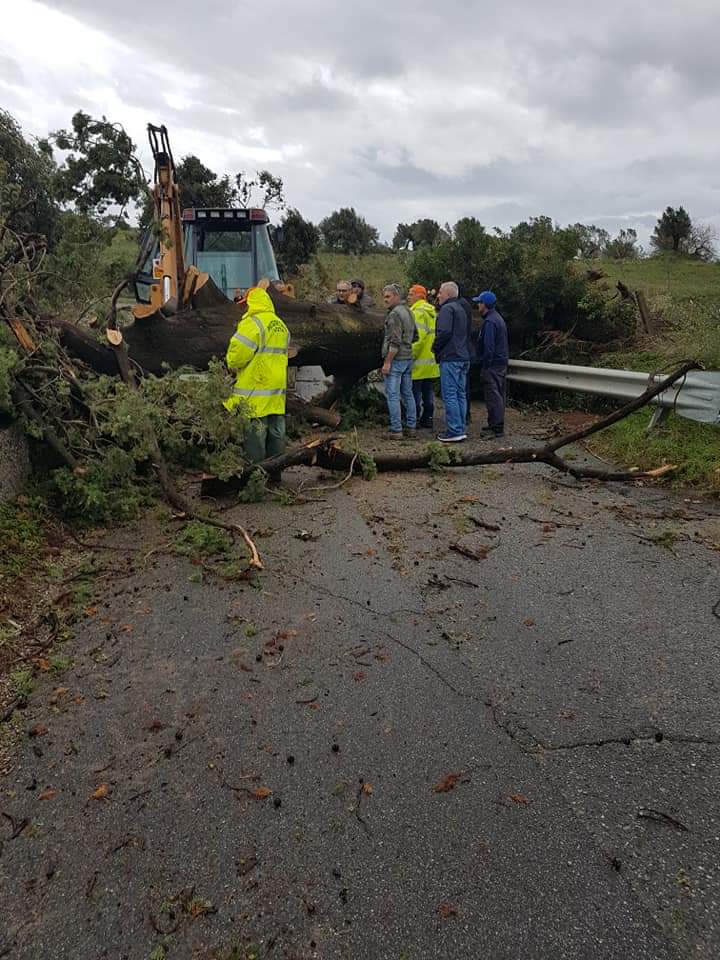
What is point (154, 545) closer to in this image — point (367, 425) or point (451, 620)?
point (451, 620)

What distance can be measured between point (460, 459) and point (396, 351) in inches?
106

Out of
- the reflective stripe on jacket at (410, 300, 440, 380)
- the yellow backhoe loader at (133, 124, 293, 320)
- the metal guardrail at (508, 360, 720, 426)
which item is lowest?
the metal guardrail at (508, 360, 720, 426)

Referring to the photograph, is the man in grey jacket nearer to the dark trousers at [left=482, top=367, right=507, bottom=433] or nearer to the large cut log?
the large cut log

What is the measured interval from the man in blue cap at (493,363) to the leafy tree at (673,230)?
52.2 feet

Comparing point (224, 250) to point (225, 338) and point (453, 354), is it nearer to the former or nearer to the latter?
point (225, 338)

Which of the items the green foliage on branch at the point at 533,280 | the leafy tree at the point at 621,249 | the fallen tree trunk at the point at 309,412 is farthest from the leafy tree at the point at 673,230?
the fallen tree trunk at the point at 309,412

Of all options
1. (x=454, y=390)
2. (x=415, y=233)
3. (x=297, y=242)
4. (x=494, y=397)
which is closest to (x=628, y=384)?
(x=494, y=397)

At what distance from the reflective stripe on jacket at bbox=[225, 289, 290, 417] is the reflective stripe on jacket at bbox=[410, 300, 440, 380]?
3.26 metres

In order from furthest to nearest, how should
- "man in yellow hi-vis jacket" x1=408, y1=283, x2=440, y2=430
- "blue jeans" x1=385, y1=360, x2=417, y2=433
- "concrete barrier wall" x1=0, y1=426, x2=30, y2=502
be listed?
"man in yellow hi-vis jacket" x1=408, y1=283, x2=440, y2=430, "blue jeans" x1=385, y1=360, x2=417, y2=433, "concrete barrier wall" x1=0, y1=426, x2=30, y2=502

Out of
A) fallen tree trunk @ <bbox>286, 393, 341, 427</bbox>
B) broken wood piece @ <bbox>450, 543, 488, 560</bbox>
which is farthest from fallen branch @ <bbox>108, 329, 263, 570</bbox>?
fallen tree trunk @ <bbox>286, 393, 341, 427</bbox>

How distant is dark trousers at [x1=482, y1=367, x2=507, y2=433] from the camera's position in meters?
9.28

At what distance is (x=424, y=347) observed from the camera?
10.1 m

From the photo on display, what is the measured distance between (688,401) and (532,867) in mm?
6281

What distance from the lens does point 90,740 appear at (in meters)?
3.06
